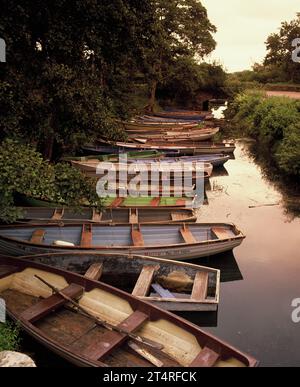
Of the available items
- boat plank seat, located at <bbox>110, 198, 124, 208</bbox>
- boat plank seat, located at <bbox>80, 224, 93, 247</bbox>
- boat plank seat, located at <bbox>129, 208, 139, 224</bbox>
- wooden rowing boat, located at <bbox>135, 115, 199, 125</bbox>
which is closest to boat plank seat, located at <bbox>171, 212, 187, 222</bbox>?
boat plank seat, located at <bbox>129, 208, 139, 224</bbox>

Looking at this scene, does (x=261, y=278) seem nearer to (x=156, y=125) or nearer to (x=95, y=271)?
(x=95, y=271)

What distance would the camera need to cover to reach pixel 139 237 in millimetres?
11031

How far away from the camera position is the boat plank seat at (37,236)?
35.3 ft

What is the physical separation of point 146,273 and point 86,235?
7.94 ft

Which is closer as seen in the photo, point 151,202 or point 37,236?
point 37,236

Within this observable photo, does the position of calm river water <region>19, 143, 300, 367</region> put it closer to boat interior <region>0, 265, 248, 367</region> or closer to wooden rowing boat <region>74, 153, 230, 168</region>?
boat interior <region>0, 265, 248, 367</region>

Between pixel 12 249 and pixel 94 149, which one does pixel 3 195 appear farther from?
pixel 94 149

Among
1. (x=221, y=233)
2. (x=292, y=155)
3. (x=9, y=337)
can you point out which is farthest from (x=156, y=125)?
(x=9, y=337)

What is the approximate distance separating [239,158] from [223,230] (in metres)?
15.0

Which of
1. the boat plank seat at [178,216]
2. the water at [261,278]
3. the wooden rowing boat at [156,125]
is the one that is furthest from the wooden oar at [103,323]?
the wooden rowing boat at [156,125]

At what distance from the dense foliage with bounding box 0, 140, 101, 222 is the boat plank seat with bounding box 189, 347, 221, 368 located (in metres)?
3.86

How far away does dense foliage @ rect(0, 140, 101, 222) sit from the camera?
7523 mm

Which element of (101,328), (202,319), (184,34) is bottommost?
(202,319)
